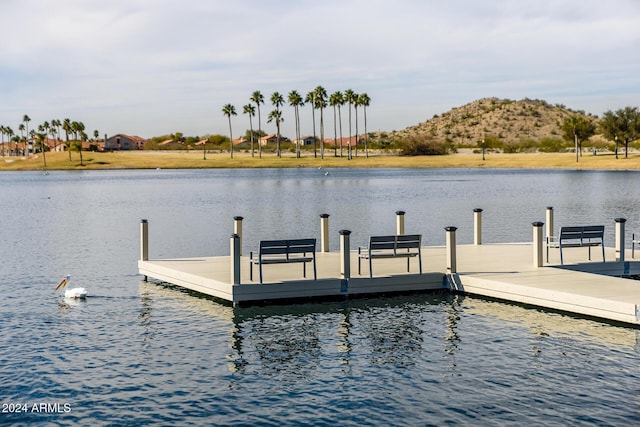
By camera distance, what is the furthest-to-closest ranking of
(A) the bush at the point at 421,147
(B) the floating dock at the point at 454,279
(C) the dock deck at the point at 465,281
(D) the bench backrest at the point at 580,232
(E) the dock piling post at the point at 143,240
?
(A) the bush at the point at 421,147
(E) the dock piling post at the point at 143,240
(D) the bench backrest at the point at 580,232
(B) the floating dock at the point at 454,279
(C) the dock deck at the point at 465,281

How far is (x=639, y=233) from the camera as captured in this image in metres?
36.9

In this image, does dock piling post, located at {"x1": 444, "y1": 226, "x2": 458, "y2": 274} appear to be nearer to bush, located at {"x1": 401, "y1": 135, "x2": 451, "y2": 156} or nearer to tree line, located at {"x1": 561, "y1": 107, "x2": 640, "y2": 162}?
tree line, located at {"x1": 561, "y1": 107, "x2": 640, "y2": 162}

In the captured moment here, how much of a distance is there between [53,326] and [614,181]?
271 feet

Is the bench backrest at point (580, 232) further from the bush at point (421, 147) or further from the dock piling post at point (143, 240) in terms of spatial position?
the bush at point (421, 147)

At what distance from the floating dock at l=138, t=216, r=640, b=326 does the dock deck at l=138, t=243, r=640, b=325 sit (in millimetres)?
22

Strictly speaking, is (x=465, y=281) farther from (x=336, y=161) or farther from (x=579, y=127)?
(x=336, y=161)

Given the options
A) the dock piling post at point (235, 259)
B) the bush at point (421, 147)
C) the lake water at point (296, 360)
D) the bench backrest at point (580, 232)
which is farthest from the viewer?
the bush at point (421, 147)

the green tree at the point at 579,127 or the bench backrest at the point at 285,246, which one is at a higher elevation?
the green tree at the point at 579,127

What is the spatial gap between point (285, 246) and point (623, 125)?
133m

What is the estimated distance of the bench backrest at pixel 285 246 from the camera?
66.7ft

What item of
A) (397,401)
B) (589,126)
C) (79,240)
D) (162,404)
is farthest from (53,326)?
(589,126)

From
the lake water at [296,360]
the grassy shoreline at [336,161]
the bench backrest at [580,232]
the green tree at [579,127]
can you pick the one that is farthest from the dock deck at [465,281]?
the green tree at [579,127]

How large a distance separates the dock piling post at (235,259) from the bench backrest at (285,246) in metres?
0.61

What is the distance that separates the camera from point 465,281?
70.6ft
